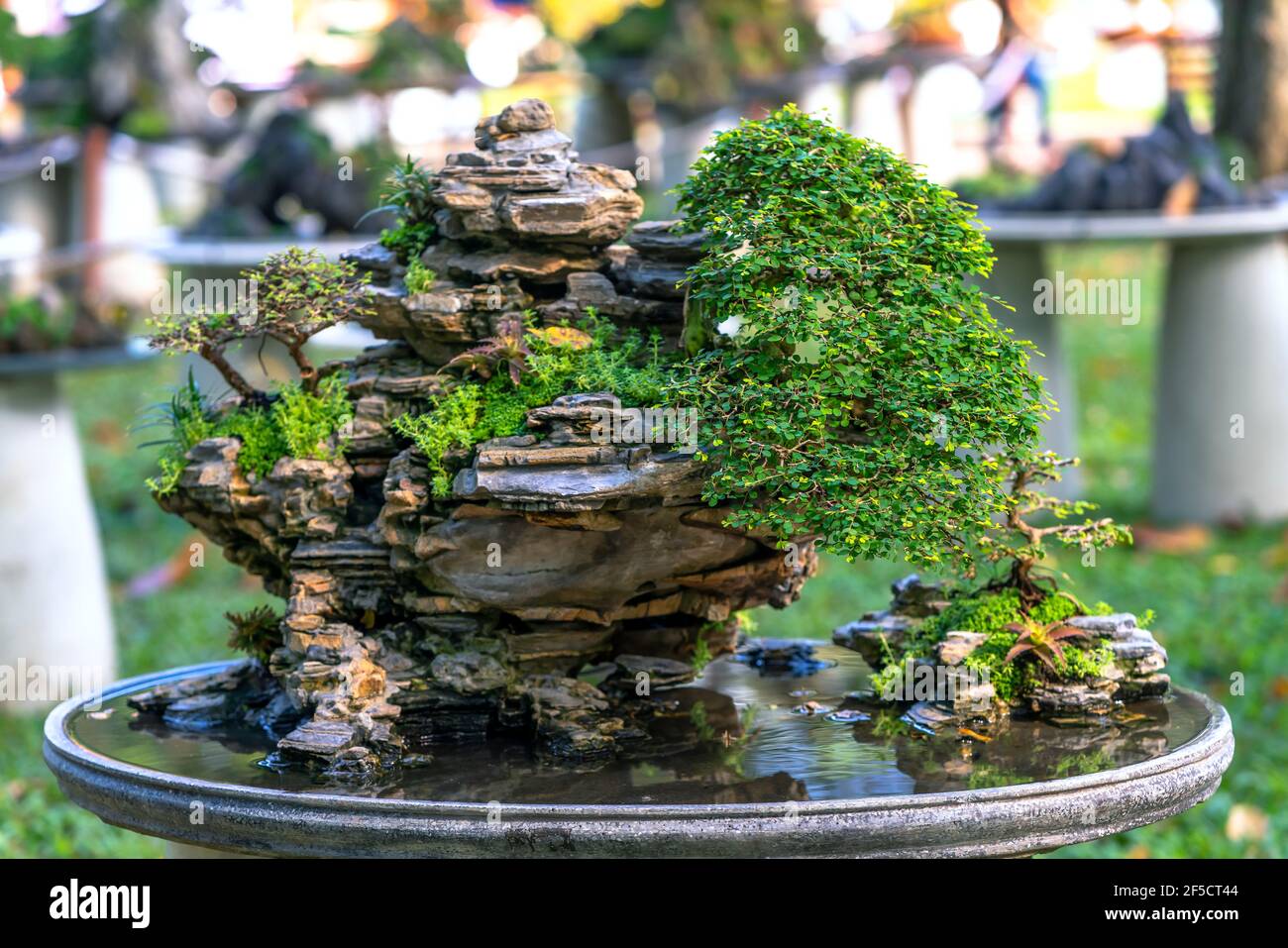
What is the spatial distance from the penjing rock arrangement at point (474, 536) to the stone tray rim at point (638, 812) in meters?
0.48

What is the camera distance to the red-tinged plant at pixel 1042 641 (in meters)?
5.25

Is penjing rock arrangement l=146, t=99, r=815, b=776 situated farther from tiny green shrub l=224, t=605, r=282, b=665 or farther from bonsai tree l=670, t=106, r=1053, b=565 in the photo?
bonsai tree l=670, t=106, r=1053, b=565

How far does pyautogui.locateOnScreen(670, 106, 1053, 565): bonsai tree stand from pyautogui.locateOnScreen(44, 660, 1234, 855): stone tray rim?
81cm

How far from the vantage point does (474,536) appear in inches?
200

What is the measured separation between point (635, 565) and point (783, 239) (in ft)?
3.87

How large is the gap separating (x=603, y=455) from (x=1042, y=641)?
5.46 ft

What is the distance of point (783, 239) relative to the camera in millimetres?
4879

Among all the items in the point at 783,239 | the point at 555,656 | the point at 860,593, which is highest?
the point at 783,239

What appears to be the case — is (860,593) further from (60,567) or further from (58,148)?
(58,148)

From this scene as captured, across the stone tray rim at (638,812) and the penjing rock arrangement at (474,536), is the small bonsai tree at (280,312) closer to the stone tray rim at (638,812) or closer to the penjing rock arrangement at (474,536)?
the penjing rock arrangement at (474,536)
